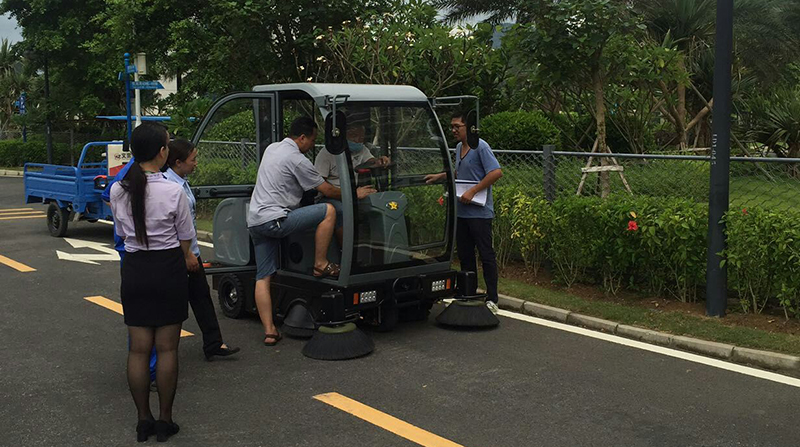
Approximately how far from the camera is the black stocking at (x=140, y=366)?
4926mm

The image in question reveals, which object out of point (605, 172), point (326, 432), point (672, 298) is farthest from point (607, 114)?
A: point (326, 432)

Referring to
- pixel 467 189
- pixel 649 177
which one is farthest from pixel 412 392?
pixel 649 177

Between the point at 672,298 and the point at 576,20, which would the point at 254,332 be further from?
the point at 576,20

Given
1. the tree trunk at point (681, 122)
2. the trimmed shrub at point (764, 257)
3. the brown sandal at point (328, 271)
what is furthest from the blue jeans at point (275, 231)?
the tree trunk at point (681, 122)

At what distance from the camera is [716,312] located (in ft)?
24.1

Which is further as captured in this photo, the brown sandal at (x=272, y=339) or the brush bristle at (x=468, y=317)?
the brush bristle at (x=468, y=317)

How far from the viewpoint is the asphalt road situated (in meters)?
5.01

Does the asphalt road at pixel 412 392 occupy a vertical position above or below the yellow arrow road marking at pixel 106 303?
below

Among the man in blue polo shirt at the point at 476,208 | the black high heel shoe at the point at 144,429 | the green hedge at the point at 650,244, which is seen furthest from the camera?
the man in blue polo shirt at the point at 476,208

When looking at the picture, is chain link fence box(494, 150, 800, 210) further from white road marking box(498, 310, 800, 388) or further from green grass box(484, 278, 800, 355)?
white road marking box(498, 310, 800, 388)

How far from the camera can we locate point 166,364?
4.98 metres

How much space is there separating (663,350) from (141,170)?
4.12m

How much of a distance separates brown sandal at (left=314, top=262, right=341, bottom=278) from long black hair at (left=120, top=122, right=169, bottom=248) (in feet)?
6.95

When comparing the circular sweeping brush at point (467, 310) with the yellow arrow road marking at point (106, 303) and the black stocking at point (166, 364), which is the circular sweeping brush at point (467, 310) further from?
the yellow arrow road marking at point (106, 303)
